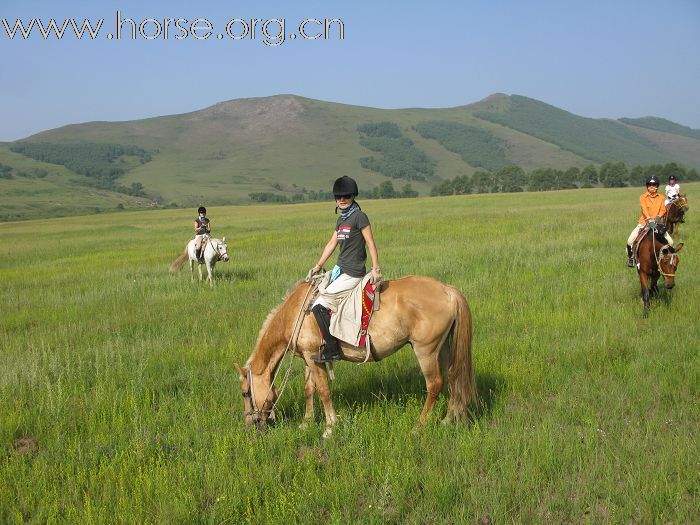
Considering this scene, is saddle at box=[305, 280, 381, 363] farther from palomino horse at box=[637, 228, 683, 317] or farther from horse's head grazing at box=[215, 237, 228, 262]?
horse's head grazing at box=[215, 237, 228, 262]

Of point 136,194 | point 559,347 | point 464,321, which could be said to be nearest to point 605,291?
point 559,347

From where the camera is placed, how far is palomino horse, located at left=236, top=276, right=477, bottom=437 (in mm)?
6211

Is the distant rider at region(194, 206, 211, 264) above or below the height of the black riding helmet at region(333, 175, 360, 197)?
below

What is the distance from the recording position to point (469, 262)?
17453mm

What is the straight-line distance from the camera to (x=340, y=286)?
643 cm

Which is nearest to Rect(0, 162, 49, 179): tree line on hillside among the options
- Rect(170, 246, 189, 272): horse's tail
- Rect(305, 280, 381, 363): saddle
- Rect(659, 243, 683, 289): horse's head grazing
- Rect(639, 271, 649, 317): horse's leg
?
Rect(170, 246, 189, 272): horse's tail

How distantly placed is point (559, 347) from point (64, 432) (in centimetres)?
693

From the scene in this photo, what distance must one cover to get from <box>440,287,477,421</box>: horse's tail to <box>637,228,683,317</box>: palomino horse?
20.1 feet

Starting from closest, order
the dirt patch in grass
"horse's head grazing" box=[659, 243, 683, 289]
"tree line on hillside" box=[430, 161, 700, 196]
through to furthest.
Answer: the dirt patch in grass < "horse's head grazing" box=[659, 243, 683, 289] < "tree line on hillside" box=[430, 161, 700, 196]

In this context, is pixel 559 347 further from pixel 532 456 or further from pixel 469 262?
pixel 469 262

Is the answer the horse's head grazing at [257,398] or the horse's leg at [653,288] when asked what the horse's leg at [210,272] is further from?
the horse's leg at [653,288]

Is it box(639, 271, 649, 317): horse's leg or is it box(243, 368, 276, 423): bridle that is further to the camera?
box(639, 271, 649, 317): horse's leg

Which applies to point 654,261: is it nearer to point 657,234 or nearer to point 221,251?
point 657,234

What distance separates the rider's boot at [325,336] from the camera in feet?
20.9
